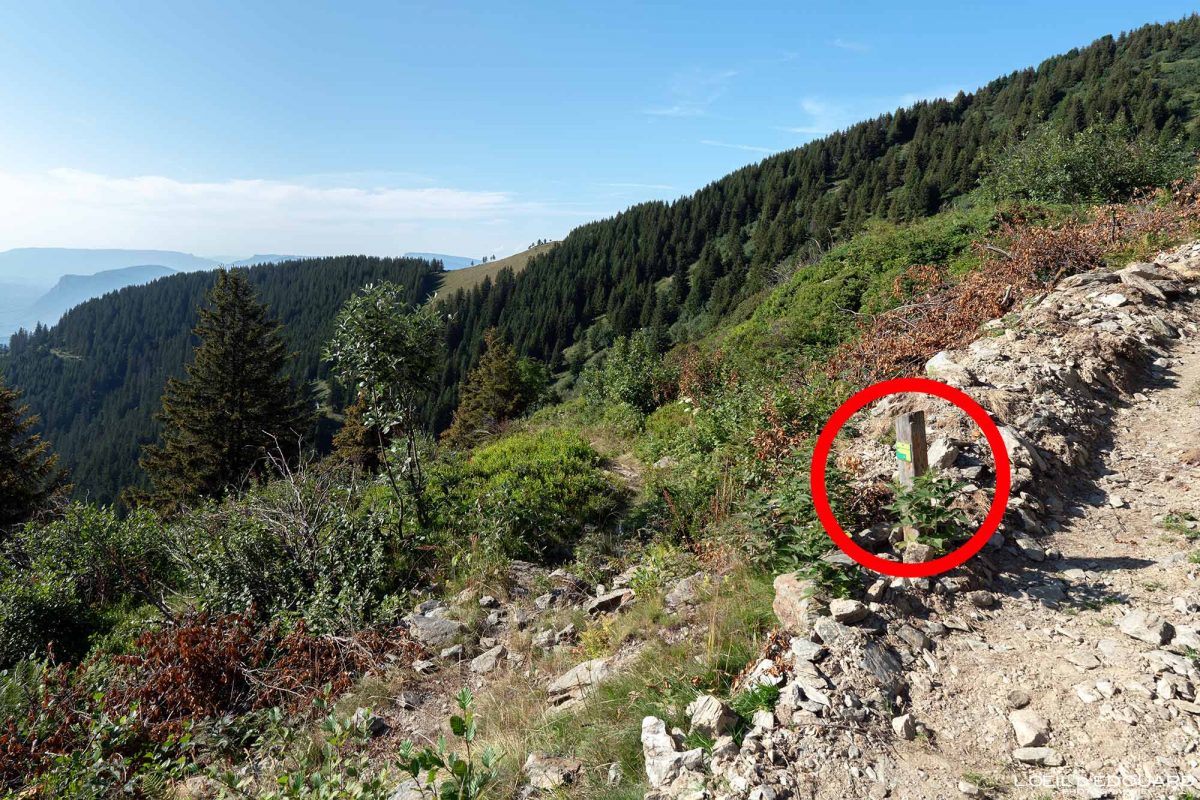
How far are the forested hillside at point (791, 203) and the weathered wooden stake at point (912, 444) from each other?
220 feet

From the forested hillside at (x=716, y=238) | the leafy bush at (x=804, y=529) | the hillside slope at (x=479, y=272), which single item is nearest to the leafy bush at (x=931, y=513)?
the leafy bush at (x=804, y=529)

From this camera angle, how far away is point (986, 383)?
7.27 metres

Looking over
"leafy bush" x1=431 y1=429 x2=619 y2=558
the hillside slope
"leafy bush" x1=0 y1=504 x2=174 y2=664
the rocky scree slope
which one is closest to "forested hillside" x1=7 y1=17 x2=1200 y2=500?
the hillside slope

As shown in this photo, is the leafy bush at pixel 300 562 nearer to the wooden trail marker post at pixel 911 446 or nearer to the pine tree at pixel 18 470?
the wooden trail marker post at pixel 911 446

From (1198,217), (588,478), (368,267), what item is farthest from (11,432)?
(368,267)

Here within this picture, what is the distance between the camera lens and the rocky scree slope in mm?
3000

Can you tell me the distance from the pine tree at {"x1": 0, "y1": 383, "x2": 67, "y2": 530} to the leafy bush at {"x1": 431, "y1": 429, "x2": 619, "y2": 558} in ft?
62.5

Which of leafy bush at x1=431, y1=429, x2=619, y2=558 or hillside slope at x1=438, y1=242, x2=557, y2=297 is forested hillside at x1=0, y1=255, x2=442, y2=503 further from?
leafy bush at x1=431, y1=429, x2=619, y2=558

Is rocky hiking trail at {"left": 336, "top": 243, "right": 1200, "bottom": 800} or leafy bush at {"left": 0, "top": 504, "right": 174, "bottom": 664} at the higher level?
rocky hiking trail at {"left": 336, "top": 243, "right": 1200, "bottom": 800}

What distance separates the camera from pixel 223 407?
28172mm

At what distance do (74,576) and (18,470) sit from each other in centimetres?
1852

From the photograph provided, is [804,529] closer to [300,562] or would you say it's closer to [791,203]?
[300,562]

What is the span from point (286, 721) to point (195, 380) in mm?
29964

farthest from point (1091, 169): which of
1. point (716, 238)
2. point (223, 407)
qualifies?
point (716, 238)
